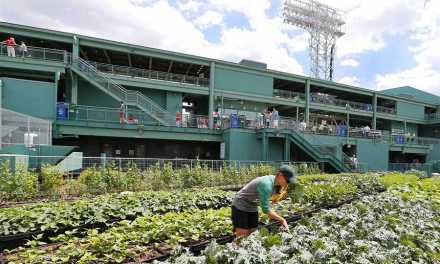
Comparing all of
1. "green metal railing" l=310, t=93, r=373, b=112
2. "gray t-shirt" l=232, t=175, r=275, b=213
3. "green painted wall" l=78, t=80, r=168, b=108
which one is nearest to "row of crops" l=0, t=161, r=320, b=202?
"gray t-shirt" l=232, t=175, r=275, b=213

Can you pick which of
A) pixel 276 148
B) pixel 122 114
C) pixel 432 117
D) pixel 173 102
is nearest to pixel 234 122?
pixel 276 148

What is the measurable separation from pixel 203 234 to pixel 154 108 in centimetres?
1700

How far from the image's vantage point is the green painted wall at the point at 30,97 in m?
19.0

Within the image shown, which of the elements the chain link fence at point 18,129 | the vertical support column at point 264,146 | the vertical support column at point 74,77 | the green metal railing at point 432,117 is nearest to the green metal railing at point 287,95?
the vertical support column at point 264,146

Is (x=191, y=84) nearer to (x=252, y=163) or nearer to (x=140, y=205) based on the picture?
(x=252, y=163)

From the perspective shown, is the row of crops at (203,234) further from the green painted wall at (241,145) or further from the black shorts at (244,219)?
the green painted wall at (241,145)

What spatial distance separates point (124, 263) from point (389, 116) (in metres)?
39.8

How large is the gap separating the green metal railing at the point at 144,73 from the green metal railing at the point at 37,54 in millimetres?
2026

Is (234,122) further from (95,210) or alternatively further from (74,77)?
(95,210)

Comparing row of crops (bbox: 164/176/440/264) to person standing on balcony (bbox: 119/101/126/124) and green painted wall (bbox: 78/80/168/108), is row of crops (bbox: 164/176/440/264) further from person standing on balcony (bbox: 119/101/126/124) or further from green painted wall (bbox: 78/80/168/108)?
green painted wall (bbox: 78/80/168/108)

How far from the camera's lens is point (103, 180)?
1239cm

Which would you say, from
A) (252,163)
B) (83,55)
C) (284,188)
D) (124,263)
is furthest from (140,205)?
(83,55)

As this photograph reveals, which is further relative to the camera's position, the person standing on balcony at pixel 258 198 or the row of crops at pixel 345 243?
the person standing on balcony at pixel 258 198

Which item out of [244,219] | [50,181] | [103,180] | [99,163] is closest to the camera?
[244,219]
